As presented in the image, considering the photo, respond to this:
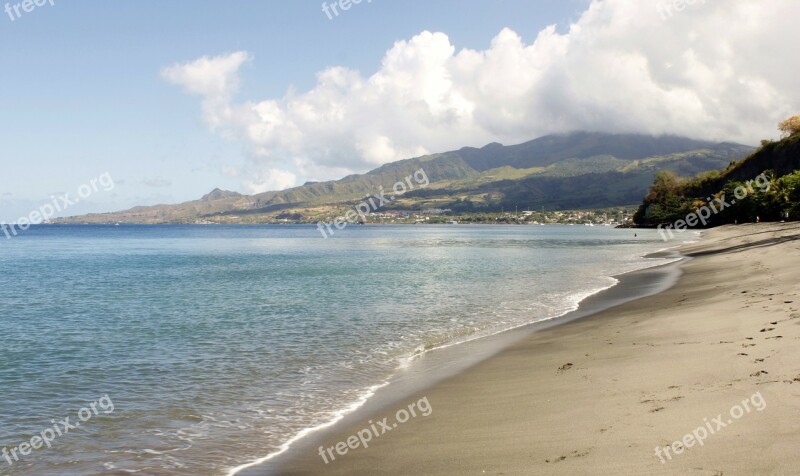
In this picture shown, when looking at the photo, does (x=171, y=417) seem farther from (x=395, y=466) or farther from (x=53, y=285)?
(x=53, y=285)

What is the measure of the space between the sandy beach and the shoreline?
252mm

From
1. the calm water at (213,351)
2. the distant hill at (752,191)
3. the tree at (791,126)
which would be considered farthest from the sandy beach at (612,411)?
the tree at (791,126)

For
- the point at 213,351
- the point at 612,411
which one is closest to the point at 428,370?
the point at 612,411

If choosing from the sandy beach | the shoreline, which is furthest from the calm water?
the sandy beach

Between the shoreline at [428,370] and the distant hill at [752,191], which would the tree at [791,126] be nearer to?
the distant hill at [752,191]

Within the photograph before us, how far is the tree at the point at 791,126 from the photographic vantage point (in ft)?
459

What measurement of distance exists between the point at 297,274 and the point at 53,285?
18.5m

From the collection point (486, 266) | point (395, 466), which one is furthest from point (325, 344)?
point (486, 266)

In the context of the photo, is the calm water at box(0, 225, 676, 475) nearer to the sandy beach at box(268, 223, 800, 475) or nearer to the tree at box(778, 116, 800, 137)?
the sandy beach at box(268, 223, 800, 475)

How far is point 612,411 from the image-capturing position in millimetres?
9609

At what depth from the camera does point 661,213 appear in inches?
7485

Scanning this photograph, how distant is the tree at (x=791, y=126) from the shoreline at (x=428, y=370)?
138577 millimetres

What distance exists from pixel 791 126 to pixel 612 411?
16436cm

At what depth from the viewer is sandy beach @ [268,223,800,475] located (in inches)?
295
